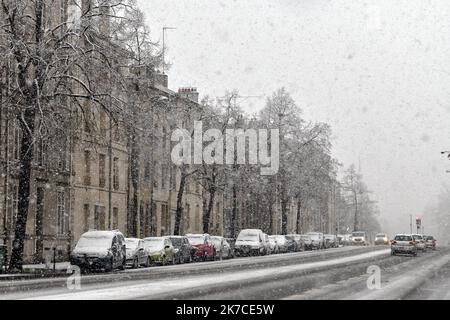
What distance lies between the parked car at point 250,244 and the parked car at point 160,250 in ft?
54.9

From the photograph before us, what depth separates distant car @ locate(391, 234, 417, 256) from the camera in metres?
55.8

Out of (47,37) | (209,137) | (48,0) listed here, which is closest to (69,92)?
(47,37)

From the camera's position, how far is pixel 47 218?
4509cm

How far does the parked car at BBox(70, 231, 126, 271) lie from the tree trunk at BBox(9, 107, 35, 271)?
8.94 feet

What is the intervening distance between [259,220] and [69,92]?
196 ft

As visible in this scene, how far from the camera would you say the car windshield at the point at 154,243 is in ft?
133

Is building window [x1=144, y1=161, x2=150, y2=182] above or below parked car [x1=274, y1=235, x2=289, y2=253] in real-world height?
above

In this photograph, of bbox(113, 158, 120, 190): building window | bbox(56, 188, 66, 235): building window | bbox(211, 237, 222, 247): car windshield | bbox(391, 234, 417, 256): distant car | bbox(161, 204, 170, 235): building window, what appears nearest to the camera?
bbox(56, 188, 66, 235): building window

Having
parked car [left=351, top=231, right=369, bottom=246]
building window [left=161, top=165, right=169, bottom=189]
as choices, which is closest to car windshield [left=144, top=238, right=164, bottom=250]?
building window [left=161, top=165, right=169, bottom=189]

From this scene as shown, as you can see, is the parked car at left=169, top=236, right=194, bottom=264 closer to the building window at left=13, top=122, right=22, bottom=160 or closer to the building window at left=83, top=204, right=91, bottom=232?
the building window at left=83, top=204, right=91, bottom=232

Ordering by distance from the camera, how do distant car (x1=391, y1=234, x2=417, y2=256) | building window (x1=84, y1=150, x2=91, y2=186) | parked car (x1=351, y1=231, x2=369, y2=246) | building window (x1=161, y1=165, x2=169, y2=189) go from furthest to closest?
parked car (x1=351, y1=231, x2=369, y2=246)
building window (x1=161, y1=165, x2=169, y2=189)
distant car (x1=391, y1=234, x2=417, y2=256)
building window (x1=84, y1=150, x2=91, y2=186)

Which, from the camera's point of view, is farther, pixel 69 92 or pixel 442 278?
pixel 69 92

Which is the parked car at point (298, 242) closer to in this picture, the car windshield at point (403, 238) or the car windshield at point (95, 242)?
the car windshield at point (403, 238)
